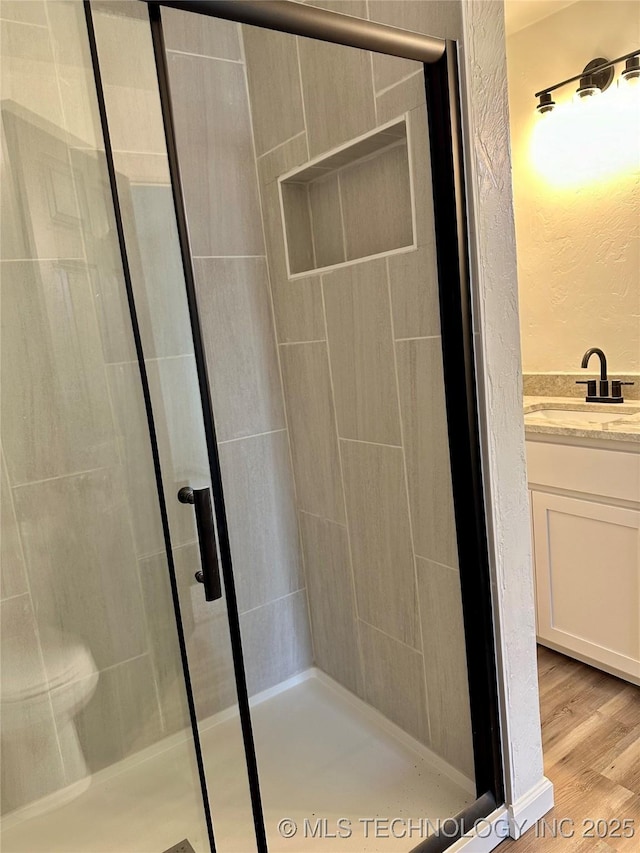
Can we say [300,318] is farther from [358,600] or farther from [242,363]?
[358,600]

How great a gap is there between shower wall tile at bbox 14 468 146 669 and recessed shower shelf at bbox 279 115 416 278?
959mm

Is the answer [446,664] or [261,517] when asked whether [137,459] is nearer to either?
[261,517]

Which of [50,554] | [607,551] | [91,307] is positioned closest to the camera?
[91,307]

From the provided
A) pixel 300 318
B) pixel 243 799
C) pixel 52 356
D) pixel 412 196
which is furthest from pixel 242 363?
pixel 243 799

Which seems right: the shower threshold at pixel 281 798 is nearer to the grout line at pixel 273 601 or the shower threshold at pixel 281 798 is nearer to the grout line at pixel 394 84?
the grout line at pixel 273 601

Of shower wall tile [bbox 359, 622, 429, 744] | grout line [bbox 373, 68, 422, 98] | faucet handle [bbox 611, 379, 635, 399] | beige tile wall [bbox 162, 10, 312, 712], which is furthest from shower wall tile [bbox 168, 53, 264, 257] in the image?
faucet handle [bbox 611, 379, 635, 399]

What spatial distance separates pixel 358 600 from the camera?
6.70ft

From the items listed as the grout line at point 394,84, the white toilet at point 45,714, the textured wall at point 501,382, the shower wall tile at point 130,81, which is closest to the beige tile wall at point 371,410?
the grout line at point 394,84

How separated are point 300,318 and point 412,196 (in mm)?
640

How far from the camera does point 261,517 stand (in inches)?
86.0

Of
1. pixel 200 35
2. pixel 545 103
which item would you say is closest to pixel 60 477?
pixel 200 35

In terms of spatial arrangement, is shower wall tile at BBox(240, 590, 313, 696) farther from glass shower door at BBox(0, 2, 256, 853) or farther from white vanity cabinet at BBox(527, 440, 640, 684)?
white vanity cabinet at BBox(527, 440, 640, 684)

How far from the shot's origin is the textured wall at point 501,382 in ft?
4.31

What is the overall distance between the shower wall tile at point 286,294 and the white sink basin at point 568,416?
3.05ft
